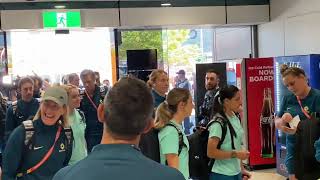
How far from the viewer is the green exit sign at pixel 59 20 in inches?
300

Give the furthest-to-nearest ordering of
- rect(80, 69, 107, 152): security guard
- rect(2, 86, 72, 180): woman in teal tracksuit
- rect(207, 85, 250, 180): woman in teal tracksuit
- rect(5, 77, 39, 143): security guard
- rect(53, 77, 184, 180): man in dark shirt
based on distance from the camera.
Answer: rect(80, 69, 107, 152): security guard → rect(5, 77, 39, 143): security guard → rect(207, 85, 250, 180): woman in teal tracksuit → rect(2, 86, 72, 180): woman in teal tracksuit → rect(53, 77, 184, 180): man in dark shirt

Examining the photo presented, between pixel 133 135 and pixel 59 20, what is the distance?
6707mm

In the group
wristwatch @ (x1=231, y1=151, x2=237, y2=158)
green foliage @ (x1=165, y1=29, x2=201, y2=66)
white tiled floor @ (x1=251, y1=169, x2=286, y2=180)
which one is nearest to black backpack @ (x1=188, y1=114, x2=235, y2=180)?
wristwatch @ (x1=231, y1=151, x2=237, y2=158)

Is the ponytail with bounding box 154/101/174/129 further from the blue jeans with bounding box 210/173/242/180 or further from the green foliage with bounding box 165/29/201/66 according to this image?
the green foliage with bounding box 165/29/201/66

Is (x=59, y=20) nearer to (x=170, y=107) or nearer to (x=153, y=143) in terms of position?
(x=170, y=107)

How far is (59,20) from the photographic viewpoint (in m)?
7.62

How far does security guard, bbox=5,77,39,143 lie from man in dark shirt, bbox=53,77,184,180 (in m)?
3.51

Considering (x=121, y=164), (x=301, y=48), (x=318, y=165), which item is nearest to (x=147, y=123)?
(x=121, y=164)

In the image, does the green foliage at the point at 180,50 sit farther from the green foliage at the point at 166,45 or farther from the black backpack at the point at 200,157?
the black backpack at the point at 200,157

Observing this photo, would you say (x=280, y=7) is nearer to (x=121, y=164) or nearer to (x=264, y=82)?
(x=264, y=82)

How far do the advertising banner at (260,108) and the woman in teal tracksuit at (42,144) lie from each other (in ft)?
14.7

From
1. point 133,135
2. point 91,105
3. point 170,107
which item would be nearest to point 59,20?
point 91,105

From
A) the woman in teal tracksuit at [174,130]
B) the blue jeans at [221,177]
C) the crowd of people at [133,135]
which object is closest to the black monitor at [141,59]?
the crowd of people at [133,135]

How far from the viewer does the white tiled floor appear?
6.68m
